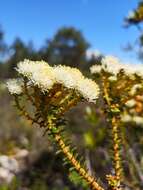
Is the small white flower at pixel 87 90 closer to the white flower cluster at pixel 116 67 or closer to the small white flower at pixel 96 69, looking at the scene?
the white flower cluster at pixel 116 67

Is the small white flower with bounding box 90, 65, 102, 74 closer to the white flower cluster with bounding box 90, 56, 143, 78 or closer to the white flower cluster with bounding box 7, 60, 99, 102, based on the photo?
the white flower cluster with bounding box 90, 56, 143, 78

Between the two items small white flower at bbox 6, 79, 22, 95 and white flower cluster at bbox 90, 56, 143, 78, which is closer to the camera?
small white flower at bbox 6, 79, 22, 95

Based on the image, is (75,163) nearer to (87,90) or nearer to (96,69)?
(87,90)

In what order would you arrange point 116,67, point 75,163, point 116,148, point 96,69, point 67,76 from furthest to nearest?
1. point 96,69
2. point 116,67
3. point 116,148
4. point 75,163
5. point 67,76

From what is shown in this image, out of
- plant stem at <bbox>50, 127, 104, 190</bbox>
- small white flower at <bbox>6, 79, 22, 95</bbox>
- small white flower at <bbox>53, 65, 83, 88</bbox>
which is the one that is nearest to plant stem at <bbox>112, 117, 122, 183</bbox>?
plant stem at <bbox>50, 127, 104, 190</bbox>

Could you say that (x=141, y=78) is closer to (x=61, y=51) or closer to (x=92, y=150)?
(x=92, y=150)

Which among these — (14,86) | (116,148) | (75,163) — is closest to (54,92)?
(14,86)

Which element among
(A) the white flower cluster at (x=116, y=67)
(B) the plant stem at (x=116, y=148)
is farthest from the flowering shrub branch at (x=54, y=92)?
(A) the white flower cluster at (x=116, y=67)
